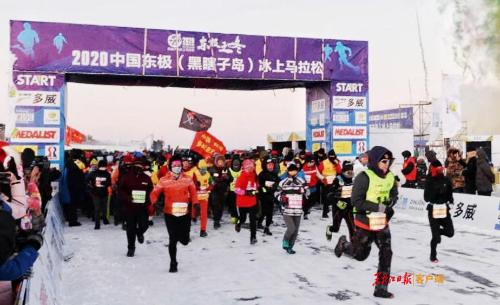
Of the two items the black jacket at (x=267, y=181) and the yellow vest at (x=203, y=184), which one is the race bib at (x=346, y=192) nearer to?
the black jacket at (x=267, y=181)

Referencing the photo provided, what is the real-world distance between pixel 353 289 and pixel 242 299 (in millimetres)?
1628

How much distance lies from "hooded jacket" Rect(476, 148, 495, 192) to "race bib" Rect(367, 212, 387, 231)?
863 cm

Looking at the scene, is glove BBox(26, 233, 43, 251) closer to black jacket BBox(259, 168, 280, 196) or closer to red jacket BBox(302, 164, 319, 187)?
black jacket BBox(259, 168, 280, 196)

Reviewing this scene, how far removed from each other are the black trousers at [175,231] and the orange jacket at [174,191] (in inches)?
4.5

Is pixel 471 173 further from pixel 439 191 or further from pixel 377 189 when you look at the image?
pixel 377 189

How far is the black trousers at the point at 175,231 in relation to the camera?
25.7 feet

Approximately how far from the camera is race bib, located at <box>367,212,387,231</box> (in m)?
6.15

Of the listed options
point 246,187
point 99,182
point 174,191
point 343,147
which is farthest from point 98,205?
point 343,147

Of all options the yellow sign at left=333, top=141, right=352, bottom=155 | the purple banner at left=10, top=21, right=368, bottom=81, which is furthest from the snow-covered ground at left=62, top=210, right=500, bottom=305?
the yellow sign at left=333, top=141, right=352, bottom=155

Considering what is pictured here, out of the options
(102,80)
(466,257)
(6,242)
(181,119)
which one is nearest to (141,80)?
(102,80)

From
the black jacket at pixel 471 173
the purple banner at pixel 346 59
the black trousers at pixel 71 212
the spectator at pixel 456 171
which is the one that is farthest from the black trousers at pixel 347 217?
the purple banner at pixel 346 59

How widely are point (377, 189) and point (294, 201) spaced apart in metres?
3.10

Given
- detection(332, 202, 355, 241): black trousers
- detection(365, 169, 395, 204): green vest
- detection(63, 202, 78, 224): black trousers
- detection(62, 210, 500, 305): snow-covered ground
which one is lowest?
detection(62, 210, 500, 305): snow-covered ground

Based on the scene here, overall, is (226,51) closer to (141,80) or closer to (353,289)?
(141,80)
